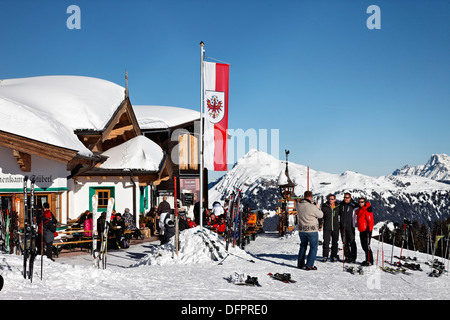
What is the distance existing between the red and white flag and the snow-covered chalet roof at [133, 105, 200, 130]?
16396 millimetres

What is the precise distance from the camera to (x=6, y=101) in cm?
1573

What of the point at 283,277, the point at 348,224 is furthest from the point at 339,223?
the point at 283,277

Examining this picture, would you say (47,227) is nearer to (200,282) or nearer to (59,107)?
(200,282)

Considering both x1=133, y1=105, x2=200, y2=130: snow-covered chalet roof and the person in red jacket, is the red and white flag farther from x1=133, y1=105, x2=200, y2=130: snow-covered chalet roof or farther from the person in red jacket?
x1=133, y1=105, x2=200, y2=130: snow-covered chalet roof

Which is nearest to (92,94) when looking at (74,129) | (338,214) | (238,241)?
(74,129)

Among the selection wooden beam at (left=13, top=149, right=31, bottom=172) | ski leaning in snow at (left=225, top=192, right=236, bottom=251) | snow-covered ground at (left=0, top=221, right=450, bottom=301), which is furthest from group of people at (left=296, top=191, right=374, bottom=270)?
wooden beam at (left=13, top=149, right=31, bottom=172)

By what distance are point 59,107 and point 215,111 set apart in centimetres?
944

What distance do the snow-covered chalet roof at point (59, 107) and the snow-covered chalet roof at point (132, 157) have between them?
1.77m

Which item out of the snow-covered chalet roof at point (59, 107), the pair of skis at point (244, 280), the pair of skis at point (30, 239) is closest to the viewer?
the pair of skis at point (30, 239)

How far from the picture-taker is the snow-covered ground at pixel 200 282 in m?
6.93

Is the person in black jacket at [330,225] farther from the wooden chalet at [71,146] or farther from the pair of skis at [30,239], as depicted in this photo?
the wooden chalet at [71,146]

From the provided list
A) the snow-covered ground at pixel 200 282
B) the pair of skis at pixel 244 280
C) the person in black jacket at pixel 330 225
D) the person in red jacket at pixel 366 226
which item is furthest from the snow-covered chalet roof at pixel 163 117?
the pair of skis at pixel 244 280

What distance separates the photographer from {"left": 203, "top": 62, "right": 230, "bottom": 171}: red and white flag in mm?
13141
